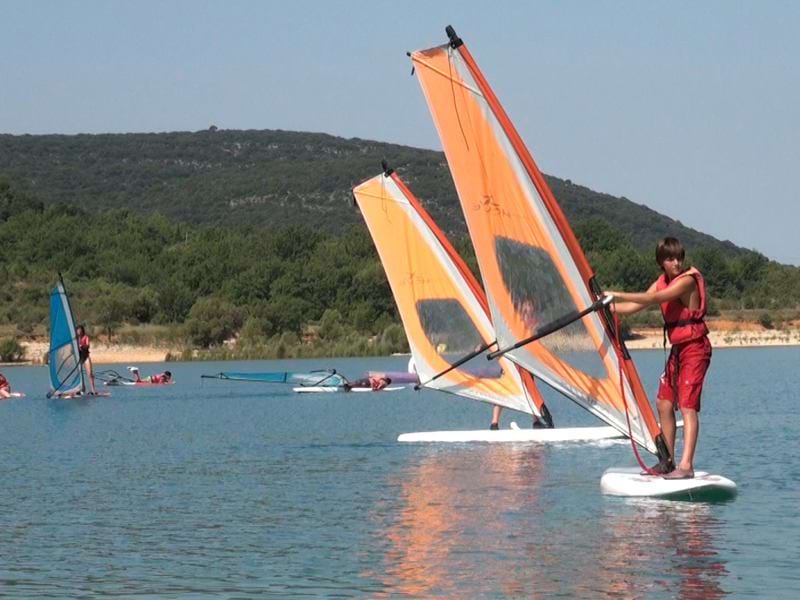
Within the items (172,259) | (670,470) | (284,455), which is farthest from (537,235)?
(172,259)

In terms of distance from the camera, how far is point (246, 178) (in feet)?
516

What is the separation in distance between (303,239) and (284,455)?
63079mm

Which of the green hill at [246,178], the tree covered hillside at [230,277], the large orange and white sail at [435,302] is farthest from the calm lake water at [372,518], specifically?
the green hill at [246,178]

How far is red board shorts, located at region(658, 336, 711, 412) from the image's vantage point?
13.3m

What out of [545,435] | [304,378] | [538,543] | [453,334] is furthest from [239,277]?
[538,543]

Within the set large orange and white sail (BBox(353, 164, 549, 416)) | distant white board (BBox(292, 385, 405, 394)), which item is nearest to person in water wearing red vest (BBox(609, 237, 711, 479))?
large orange and white sail (BBox(353, 164, 549, 416))

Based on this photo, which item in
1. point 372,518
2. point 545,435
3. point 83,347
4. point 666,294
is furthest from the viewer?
point 83,347

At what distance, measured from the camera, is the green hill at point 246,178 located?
475 ft

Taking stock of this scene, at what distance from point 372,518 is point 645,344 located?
53019 mm

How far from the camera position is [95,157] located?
171375 mm

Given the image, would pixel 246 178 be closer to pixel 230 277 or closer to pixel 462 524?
pixel 230 277

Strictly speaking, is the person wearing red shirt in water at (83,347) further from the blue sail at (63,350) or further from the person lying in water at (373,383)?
the person lying in water at (373,383)

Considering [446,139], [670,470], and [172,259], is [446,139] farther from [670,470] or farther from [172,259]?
[172,259]

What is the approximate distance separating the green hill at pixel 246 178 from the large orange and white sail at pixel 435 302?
10839 cm
